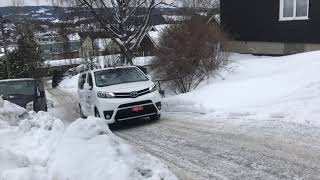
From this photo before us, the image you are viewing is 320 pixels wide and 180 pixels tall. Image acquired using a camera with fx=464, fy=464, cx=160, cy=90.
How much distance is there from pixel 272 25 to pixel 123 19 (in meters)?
7.07

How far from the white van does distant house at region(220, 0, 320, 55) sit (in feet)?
31.9

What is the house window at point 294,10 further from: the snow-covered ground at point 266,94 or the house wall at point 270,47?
the snow-covered ground at point 266,94

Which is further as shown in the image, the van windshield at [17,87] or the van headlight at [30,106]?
the van windshield at [17,87]

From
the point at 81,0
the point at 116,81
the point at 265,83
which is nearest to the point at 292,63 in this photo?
the point at 265,83

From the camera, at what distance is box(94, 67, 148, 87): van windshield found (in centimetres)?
1272

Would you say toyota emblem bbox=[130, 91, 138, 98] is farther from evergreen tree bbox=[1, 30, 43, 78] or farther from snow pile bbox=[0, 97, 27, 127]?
evergreen tree bbox=[1, 30, 43, 78]

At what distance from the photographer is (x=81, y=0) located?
20.6 metres

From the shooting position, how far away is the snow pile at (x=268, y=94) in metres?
10.6

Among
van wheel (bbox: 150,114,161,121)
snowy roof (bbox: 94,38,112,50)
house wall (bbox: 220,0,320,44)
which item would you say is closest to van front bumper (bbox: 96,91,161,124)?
van wheel (bbox: 150,114,161,121)

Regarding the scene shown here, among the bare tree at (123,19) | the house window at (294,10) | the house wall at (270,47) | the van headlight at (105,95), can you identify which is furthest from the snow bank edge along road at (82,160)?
the house window at (294,10)

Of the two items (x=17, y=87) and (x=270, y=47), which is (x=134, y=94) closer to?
(x=17, y=87)

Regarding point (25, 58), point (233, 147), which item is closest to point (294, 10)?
point (233, 147)

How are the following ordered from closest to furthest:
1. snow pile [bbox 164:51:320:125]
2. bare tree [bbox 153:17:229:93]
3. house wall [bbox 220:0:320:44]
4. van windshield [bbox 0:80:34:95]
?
snow pile [bbox 164:51:320:125], van windshield [bbox 0:80:34:95], bare tree [bbox 153:17:229:93], house wall [bbox 220:0:320:44]

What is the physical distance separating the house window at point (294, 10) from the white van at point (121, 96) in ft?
32.8
